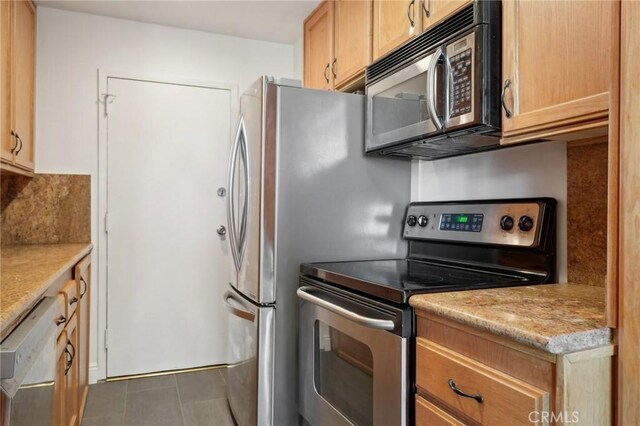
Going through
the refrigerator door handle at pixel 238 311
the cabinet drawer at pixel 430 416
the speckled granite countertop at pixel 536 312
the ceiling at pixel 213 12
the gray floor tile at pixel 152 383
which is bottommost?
the gray floor tile at pixel 152 383

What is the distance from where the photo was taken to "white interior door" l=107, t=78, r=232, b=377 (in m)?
2.82

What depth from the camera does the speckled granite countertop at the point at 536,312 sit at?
0.81m

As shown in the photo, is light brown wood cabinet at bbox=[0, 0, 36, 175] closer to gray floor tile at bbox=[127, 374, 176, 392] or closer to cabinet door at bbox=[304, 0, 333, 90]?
gray floor tile at bbox=[127, 374, 176, 392]

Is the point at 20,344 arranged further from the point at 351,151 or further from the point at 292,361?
the point at 351,151

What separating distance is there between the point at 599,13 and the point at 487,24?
0.34 meters

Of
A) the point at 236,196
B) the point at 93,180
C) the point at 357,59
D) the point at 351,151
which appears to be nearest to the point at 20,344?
the point at 236,196

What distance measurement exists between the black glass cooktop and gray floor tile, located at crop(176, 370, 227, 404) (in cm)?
126

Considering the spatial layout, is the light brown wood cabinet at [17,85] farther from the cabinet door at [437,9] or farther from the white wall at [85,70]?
the cabinet door at [437,9]

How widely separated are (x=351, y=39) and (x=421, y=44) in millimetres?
636

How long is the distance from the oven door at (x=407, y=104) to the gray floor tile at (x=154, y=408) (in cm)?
172

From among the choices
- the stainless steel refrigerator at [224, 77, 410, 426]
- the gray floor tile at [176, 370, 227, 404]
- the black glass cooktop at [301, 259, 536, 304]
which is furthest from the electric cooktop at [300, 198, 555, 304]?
the gray floor tile at [176, 370, 227, 404]

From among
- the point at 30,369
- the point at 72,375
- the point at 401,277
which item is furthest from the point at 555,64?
the point at 72,375

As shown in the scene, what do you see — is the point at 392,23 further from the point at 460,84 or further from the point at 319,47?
the point at 319,47

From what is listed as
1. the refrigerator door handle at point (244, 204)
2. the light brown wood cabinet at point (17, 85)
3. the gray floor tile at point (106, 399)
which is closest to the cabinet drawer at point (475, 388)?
the refrigerator door handle at point (244, 204)
